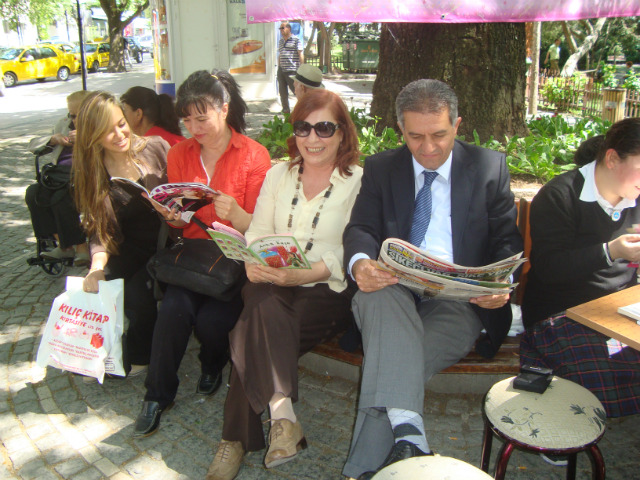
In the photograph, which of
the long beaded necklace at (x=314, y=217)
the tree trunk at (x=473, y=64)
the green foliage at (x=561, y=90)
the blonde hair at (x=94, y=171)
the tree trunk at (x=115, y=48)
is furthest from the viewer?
the tree trunk at (x=115, y=48)

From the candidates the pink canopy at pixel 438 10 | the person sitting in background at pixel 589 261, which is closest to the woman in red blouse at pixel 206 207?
the pink canopy at pixel 438 10

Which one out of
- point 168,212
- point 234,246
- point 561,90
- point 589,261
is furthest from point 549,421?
point 561,90

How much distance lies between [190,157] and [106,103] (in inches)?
22.8

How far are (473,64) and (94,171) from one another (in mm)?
3853

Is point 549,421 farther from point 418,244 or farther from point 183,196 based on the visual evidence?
point 183,196

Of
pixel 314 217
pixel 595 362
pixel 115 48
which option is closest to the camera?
pixel 595 362

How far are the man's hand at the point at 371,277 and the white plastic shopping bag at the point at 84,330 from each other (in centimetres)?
141

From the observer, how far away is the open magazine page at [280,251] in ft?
7.82

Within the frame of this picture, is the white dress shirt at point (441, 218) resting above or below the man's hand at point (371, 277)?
above

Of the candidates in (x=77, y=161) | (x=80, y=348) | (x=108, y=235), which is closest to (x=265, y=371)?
(x=80, y=348)

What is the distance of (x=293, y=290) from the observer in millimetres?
2895

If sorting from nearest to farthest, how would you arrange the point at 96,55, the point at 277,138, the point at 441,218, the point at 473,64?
1. the point at 441,218
2. the point at 473,64
3. the point at 277,138
4. the point at 96,55

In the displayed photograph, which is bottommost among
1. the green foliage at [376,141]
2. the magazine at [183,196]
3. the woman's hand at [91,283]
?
the woman's hand at [91,283]

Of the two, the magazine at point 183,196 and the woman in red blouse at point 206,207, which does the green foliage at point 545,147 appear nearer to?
the woman in red blouse at point 206,207
